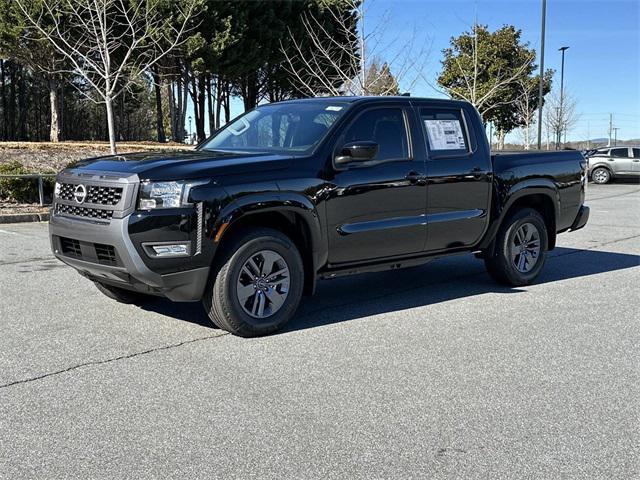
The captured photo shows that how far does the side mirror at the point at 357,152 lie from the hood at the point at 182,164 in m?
0.46

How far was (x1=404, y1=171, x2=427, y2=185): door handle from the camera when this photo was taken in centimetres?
611

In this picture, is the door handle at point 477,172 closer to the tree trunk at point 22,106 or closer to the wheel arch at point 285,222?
the wheel arch at point 285,222

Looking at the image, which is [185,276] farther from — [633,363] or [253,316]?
[633,363]

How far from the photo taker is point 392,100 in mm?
6234

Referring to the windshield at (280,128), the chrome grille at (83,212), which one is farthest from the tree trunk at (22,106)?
the chrome grille at (83,212)

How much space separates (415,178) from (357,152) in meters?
0.90

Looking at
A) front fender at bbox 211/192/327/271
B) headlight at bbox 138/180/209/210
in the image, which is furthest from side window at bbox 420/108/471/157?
headlight at bbox 138/180/209/210

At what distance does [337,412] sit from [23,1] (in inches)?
1083

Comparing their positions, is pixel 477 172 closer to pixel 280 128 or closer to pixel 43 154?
pixel 280 128

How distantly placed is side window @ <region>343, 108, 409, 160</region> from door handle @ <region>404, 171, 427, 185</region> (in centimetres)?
17

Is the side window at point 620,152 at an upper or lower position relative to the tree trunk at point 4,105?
lower

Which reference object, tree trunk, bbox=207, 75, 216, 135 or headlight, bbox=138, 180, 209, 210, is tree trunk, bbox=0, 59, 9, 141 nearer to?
tree trunk, bbox=207, 75, 216, 135

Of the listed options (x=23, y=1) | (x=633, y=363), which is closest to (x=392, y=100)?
(x=633, y=363)

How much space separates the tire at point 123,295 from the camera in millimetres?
6195
